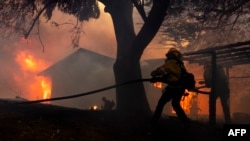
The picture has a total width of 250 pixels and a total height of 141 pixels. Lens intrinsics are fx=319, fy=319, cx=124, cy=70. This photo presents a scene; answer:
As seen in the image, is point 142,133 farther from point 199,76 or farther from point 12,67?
point 12,67

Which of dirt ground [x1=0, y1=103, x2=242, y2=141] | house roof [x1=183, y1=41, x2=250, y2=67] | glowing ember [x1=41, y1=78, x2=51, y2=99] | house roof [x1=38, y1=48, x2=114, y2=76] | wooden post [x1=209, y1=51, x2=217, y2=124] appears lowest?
dirt ground [x1=0, y1=103, x2=242, y2=141]

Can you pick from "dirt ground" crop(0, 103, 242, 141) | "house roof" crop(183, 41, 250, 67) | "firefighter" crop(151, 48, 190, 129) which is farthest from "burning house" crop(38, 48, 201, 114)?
"firefighter" crop(151, 48, 190, 129)

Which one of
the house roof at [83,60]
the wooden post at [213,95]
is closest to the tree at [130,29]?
the wooden post at [213,95]

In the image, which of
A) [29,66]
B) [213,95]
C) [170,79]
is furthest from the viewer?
[29,66]

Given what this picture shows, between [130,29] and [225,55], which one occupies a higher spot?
[130,29]

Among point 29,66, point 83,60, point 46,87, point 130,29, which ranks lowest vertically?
point 130,29

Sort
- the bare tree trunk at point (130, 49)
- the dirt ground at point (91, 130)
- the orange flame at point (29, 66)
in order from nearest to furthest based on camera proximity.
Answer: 1. the dirt ground at point (91, 130)
2. the bare tree trunk at point (130, 49)
3. the orange flame at point (29, 66)

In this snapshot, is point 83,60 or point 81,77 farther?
point 83,60

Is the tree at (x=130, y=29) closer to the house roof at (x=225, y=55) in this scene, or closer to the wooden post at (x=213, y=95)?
the house roof at (x=225, y=55)

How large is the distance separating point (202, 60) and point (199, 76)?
840 inches

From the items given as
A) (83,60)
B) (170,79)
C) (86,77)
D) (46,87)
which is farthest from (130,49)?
(46,87)

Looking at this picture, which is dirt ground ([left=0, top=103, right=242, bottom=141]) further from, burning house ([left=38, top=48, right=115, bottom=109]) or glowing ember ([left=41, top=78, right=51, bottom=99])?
glowing ember ([left=41, top=78, right=51, bottom=99])

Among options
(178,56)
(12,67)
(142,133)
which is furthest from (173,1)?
(12,67)

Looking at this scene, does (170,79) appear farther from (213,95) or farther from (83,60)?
(83,60)
